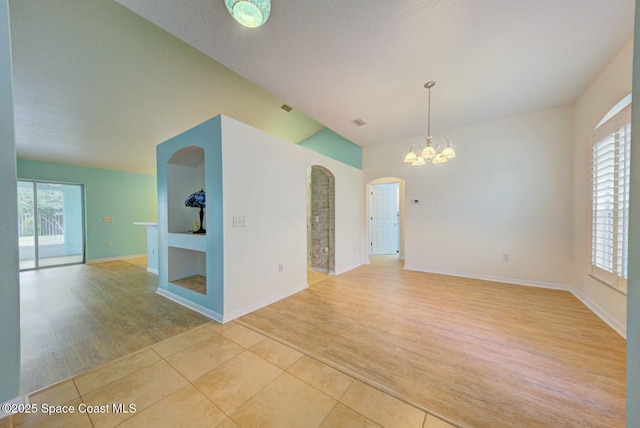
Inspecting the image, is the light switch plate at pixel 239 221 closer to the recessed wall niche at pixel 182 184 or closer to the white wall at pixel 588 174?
the recessed wall niche at pixel 182 184

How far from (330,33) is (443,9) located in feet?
3.17

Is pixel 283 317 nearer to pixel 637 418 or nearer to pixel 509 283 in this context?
pixel 637 418

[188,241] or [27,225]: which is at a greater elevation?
[27,225]

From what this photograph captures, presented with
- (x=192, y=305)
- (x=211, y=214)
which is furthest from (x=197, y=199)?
(x=192, y=305)

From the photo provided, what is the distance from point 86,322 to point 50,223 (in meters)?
5.08

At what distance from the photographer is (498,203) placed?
394 centimetres

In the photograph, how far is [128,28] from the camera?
249 centimetres

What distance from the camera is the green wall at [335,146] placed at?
5.54 metres

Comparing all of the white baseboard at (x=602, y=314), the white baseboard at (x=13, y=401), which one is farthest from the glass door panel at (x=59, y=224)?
the white baseboard at (x=602, y=314)

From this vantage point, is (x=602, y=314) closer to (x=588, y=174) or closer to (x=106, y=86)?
(x=588, y=174)

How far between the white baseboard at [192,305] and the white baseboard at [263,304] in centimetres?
10

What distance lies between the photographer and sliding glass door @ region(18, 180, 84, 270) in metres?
4.95

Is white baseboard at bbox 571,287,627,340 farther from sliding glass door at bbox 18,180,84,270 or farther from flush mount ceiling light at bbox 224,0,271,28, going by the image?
sliding glass door at bbox 18,180,84,270

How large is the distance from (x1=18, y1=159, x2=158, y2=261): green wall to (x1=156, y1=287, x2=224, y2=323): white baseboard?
430cm
